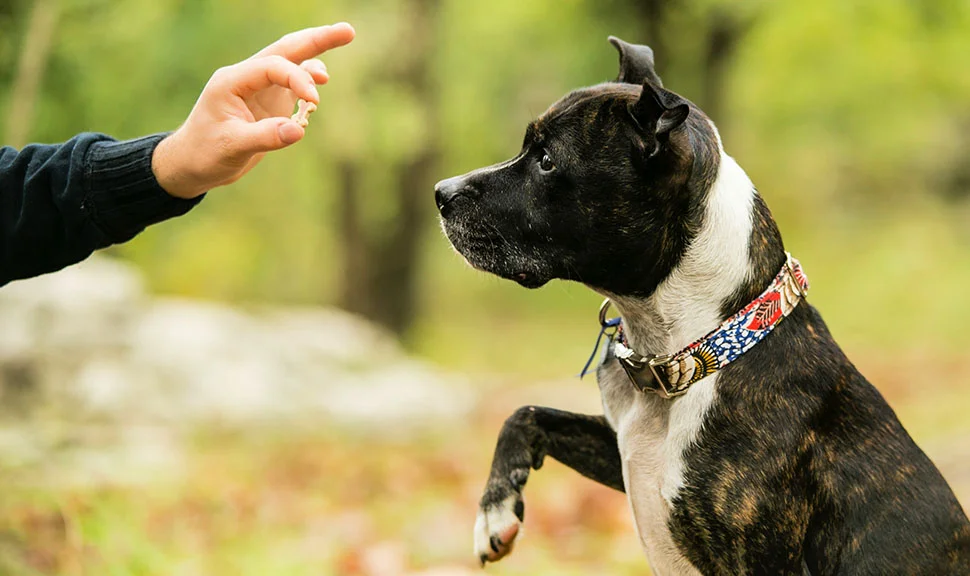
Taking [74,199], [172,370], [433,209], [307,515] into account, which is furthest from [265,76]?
[433,209]

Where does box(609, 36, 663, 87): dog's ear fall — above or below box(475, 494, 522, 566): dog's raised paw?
above

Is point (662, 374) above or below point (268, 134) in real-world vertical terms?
below

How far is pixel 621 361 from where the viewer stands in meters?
2.61

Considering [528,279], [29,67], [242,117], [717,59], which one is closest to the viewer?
[242,117]

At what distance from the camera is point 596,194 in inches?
104

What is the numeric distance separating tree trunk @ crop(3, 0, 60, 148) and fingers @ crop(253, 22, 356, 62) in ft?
13.6

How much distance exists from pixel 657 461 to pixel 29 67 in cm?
539

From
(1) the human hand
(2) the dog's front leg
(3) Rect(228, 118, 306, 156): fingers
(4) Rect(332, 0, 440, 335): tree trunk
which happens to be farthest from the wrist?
(4) Rect(332, 0, 440, 335): tree trunk

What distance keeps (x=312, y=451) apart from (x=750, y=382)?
5319mm

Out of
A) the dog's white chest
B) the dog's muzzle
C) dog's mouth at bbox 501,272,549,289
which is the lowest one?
the dog's white chest

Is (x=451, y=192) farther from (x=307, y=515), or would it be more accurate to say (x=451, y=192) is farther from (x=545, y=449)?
(x=307, y=515)

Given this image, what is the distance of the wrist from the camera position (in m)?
2.46

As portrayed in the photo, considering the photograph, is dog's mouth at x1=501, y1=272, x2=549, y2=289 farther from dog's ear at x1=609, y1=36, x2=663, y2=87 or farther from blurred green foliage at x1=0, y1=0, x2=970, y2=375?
blurred green foliage at x1=0, y1=0, x2=970, y2=375

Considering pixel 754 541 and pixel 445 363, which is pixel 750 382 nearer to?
pixel 754 541
